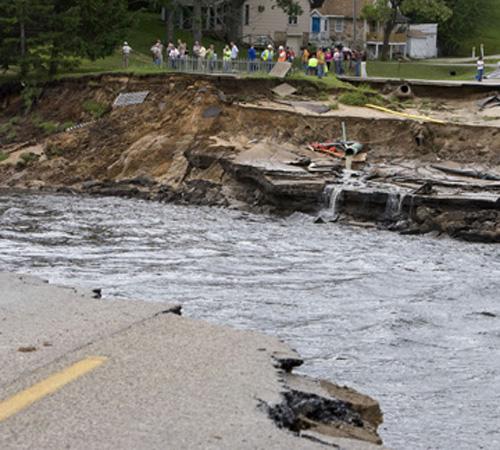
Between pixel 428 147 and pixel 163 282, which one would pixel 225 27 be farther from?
pixel 163 282

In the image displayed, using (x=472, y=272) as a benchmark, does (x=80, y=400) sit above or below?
above

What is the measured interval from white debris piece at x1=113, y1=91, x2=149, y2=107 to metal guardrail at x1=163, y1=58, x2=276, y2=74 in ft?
7.38

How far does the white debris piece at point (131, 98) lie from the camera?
43.0 metres

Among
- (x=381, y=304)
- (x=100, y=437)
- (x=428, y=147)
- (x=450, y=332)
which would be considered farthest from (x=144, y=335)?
(x=428, y=147)

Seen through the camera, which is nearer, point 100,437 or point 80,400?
point 100,437

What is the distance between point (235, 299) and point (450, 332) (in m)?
3.87

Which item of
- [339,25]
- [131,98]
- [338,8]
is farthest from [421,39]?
[131,98]

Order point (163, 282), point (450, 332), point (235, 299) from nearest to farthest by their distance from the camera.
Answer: point (450, 332) → point (235, 299) → point (163, 282)

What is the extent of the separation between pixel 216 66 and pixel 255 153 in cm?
1115

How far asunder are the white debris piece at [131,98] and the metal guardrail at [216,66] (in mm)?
2249

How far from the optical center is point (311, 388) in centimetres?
1110

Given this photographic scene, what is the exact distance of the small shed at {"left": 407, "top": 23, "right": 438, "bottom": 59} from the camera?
79.1 m

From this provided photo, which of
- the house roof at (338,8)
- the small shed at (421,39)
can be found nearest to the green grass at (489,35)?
the small shed at (421,39)

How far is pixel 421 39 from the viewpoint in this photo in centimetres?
7950
